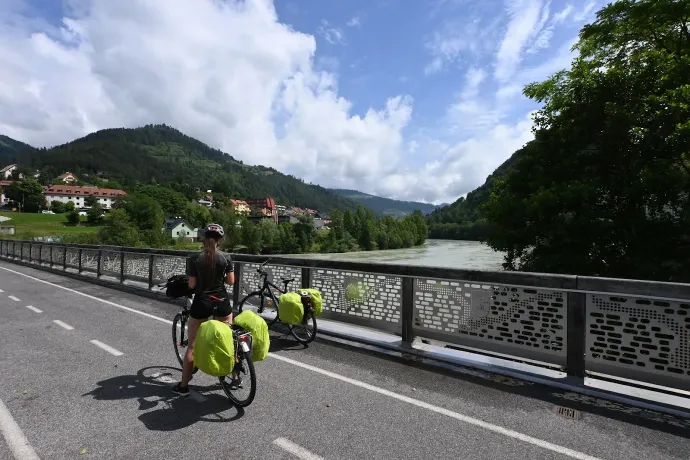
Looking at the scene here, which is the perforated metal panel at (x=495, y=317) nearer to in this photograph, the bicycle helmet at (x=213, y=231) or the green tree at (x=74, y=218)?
the bicycle helmet at (x=213, y=231)

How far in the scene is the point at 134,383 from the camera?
4.68m

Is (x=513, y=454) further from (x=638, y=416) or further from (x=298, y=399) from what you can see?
(x=298, y=399)

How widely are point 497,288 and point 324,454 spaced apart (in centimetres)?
342

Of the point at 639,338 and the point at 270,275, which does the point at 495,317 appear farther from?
the point at 270,275

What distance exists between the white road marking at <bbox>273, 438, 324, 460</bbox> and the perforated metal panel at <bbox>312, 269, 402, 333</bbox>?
3434mm

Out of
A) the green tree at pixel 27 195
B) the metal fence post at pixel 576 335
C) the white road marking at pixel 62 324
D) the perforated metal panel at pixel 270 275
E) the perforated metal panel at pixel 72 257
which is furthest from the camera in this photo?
the green tree at pixel 27 195

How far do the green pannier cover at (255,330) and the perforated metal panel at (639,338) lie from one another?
3738mm

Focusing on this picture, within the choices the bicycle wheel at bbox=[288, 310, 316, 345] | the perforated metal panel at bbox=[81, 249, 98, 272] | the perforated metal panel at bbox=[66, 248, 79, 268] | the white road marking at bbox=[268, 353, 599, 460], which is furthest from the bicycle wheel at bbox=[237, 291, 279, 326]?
the perforated metal panel at bbox=[66, 248, 79, 268]

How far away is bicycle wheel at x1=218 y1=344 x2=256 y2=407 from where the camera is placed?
3959 mm

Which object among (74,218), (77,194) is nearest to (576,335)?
(74,218)

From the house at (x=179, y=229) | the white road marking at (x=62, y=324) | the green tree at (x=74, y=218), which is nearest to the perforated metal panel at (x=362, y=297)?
the white road marking at (x=62, y=324)

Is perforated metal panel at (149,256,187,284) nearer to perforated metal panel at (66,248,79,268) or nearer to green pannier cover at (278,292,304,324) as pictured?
green pannier cover at (278,292,304,324)

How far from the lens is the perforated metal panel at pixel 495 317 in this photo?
16.7 feet

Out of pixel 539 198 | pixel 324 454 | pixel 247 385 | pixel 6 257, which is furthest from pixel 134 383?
pixel 6 257
